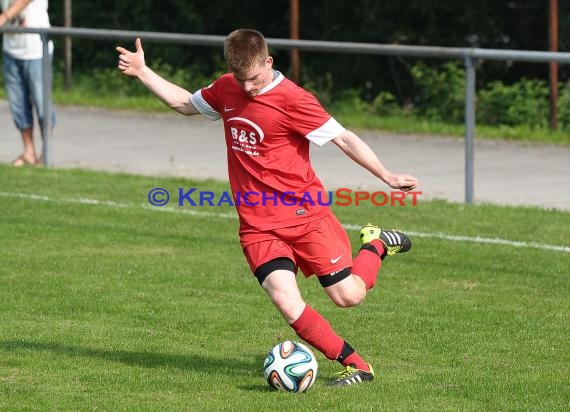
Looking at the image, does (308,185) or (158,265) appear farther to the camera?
(158,265)

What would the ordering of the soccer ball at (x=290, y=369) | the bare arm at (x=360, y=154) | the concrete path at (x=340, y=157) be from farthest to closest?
the concrete path at (x=340, y=157)
the bare arm at (x=360, y=154)
the soccer ball at (x=290, y=369)

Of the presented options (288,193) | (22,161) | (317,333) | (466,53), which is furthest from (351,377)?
(22,161)

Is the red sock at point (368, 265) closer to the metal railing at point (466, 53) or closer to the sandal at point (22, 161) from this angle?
the metal railing at point (466, 53)

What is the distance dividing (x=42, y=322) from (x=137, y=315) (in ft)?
1.92

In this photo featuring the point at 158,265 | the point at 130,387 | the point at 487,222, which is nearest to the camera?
the point at 130,387

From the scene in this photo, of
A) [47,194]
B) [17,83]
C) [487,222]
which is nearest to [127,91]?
[17,83]

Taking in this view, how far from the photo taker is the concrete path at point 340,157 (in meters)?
15.3

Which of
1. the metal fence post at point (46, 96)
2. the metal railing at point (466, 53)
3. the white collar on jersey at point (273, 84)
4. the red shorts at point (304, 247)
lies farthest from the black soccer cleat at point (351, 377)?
the metal fence post at point (46, 96)

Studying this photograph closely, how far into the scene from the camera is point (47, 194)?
14.5m

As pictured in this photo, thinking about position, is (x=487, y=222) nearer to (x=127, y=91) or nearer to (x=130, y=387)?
(x=130, y=387)

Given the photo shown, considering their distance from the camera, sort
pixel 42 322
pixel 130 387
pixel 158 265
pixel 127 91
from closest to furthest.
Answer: pixel 130 387 → pixel 42 322 → pixel 158 265 → pixel 127 91

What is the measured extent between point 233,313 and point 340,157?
7801mm

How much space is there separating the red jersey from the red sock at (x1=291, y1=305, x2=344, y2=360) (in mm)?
497

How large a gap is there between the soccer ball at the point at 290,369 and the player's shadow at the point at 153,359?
1.31 ft
